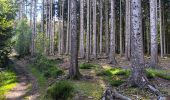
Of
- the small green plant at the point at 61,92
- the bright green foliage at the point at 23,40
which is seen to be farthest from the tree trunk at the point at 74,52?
the bright green foliage at the point at 23,40

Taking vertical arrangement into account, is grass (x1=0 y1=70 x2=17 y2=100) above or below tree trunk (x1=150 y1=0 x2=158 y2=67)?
below

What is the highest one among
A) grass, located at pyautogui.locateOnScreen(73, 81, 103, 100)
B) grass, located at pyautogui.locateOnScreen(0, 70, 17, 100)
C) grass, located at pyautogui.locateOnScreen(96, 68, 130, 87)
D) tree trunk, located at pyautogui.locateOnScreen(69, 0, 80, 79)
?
tree trunk, located at pyautogui.locateOnScreen(69, 0, 80, 79)

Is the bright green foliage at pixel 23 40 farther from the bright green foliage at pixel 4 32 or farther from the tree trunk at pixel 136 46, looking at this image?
the tree trunk at pixel 136 46

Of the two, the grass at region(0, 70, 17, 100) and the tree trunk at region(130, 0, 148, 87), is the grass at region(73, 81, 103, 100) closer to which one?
the tree trunk at region(130, 0, 148, 87)

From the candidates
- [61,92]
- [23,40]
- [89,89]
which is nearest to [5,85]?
[89,89]

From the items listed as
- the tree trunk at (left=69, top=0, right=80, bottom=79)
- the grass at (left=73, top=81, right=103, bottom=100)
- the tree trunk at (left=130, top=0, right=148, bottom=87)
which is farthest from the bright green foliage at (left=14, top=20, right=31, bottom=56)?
the tree trunk at (left=130, top=0, right=148, bottom=87)

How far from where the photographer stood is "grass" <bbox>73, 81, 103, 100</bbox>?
12.7 meters

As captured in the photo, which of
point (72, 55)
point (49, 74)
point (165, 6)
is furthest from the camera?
point (165, 6)

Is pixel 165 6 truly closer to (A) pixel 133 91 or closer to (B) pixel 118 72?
(B) pixel 118 72

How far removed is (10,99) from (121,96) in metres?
5.29

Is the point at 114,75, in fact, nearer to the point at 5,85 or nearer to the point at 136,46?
the point at 136,46

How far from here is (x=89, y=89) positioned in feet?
45.0

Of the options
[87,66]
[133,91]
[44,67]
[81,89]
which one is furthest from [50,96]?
[44,67]

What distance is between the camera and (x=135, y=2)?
44.0 ft
